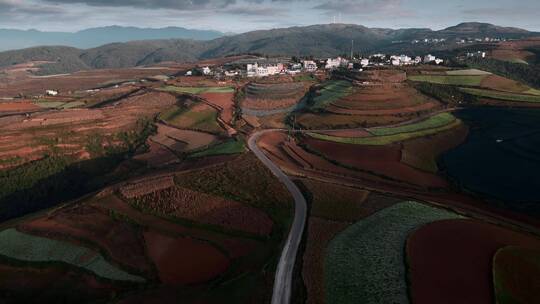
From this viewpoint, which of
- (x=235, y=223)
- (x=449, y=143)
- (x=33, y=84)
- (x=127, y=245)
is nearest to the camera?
(x=127, y=245)

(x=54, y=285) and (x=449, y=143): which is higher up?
(x=449, y=143)

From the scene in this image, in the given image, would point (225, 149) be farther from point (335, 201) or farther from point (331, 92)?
point (331, 92)

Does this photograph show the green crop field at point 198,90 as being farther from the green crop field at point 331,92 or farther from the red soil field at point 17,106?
Result: the red soil field at point 17,106

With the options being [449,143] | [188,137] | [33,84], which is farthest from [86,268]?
[33,84]

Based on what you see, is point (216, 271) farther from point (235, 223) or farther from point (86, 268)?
point (86, 268)

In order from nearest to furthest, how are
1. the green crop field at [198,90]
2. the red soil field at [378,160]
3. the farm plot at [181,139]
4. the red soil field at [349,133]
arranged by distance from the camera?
the red soil field at [378,160] → the red soil field at [349,133] → the farm plot at [181,139] → the green crop field at [198,90]

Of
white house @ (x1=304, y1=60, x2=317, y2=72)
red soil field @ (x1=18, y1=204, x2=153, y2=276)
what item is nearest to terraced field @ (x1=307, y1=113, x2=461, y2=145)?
red soil field @ (x1=18, y1=204, x2=153, y2=276)

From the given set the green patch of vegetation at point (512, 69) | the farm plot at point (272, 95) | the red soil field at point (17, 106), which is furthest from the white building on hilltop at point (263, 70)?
the red soil field at point (17, 106)
